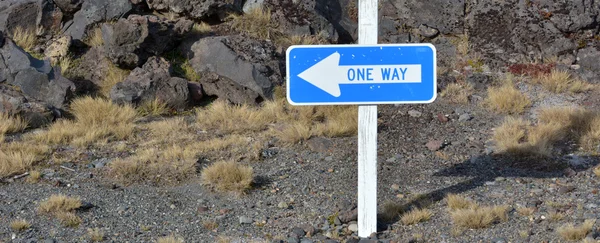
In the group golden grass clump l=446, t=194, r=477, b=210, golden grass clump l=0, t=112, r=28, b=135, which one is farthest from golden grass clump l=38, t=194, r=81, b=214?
golden grass clump l=446, t=194, r=477, b=210

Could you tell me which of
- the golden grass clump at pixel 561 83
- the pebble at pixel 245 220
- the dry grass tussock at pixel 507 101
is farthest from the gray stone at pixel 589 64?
the pebble at pixel 245 220

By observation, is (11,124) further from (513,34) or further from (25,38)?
A: (513,34)

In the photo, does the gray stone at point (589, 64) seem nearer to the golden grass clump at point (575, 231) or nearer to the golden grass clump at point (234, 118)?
the golden grass clump at point (234, 118)

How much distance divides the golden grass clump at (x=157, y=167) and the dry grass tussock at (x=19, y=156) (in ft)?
2.96

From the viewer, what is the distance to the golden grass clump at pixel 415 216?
6.32 meters

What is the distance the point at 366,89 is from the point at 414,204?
5.02 feet

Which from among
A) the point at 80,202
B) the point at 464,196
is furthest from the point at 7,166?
the point at 464,196

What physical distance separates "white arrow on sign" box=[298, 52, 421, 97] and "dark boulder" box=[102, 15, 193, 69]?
6410mm

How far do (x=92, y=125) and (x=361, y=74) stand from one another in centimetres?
504

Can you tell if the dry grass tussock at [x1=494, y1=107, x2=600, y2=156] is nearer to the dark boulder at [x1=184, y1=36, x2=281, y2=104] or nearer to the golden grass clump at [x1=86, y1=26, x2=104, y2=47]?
the dark boulder at [x1=184, y1=36, x2=281, y2=104]

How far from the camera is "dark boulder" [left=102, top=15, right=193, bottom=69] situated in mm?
11539

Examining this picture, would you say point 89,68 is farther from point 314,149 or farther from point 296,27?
point 314,149

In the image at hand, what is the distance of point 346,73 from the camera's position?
18.8ft

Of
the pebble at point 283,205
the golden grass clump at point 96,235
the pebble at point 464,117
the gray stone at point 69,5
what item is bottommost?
the pebble at point 464,117
